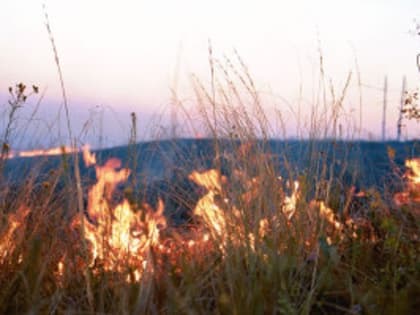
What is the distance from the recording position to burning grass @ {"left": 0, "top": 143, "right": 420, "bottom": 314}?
2.13m

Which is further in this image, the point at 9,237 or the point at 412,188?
the point at 412,188

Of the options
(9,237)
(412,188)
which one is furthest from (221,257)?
(412,188)

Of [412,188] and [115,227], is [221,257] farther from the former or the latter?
[412,188]

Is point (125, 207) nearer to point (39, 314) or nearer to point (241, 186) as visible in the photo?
point (39, 314)

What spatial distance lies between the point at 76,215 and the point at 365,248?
1456 mm

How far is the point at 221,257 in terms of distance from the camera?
8.38 feet

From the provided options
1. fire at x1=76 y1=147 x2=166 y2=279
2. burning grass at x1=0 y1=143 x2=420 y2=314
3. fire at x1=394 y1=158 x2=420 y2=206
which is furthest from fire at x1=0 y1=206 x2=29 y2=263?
fire at x1=394 y1=158 x2=420 y2=206

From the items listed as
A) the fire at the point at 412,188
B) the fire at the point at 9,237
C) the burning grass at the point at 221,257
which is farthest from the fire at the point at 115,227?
the fire at the point at 412,188

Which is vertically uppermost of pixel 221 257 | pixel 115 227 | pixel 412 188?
pixel 412 188

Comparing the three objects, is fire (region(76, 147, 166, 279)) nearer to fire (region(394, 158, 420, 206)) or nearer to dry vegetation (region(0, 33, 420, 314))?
dry vegetation (region(0, 33, 420, 314))

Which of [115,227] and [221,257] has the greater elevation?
[115,227]

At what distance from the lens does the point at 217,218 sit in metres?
2.76

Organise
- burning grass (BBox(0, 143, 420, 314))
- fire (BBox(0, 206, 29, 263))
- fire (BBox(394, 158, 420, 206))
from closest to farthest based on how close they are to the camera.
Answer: burning grass (BBox(0, 143, 420, 314)), fire (BBox(0, 206, 29, 263)), fire (BBox(394, 158, 420, 206))

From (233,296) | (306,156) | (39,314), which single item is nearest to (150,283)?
(233,296)
